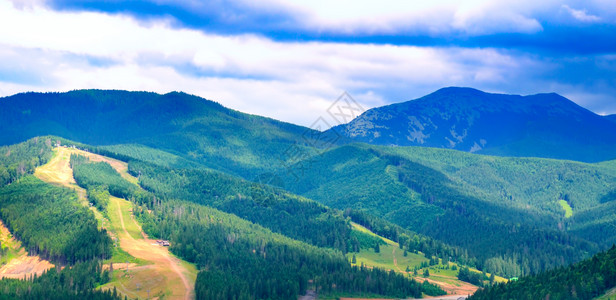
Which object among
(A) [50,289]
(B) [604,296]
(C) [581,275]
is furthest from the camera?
(A) [50,289]

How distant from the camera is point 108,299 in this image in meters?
192

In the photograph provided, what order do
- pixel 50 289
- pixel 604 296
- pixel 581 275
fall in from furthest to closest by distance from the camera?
pixel 50 289, pixel 581 275, pixel 604 296

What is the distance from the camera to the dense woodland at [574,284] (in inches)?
6845

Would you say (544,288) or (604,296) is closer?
(604,296)

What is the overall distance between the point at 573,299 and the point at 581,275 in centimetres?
1340

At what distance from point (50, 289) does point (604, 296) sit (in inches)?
5840

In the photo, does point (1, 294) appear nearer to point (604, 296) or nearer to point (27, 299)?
point (27, 299)

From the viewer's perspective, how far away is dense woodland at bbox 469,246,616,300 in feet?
570

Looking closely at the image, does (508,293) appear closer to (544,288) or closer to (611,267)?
(544,288)

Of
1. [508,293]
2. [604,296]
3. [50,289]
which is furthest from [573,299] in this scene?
[50,289]

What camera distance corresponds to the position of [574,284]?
17788 centimetres

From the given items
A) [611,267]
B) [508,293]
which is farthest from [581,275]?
[508,293]

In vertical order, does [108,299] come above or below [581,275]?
below

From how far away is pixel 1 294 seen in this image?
192625 millimetres
